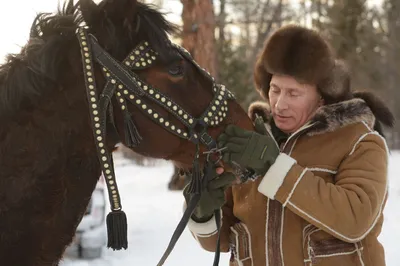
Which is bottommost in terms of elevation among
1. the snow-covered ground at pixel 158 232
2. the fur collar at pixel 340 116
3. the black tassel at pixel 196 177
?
the snow-covered ground at pixel 158 232

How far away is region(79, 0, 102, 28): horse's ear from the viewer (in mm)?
1771

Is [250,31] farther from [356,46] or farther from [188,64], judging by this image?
Answer: [188,64]

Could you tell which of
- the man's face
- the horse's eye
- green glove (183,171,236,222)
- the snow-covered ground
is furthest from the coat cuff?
the snow-covered ground

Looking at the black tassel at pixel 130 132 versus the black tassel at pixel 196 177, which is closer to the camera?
the black tassel at pixel 130 132

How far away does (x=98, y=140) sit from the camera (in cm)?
171

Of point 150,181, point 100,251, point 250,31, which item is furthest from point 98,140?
point 250,31

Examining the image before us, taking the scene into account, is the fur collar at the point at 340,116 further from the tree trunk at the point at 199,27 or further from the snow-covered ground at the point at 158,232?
the tree trunk at the point at 199,27

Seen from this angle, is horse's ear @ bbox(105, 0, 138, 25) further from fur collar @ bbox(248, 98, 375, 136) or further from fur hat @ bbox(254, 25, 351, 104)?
fur collar @ bbox(248, 98, 375, 136)

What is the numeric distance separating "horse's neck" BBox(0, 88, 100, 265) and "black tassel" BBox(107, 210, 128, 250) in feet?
0.46

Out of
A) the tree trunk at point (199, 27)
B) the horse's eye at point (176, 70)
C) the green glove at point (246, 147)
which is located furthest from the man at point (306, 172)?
the tree trunk at point (199, 27)

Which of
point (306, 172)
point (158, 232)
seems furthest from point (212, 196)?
point (158, 232)

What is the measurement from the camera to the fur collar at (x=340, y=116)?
216 centimetres

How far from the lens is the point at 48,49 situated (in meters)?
1.71

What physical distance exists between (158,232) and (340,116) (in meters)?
5.92
